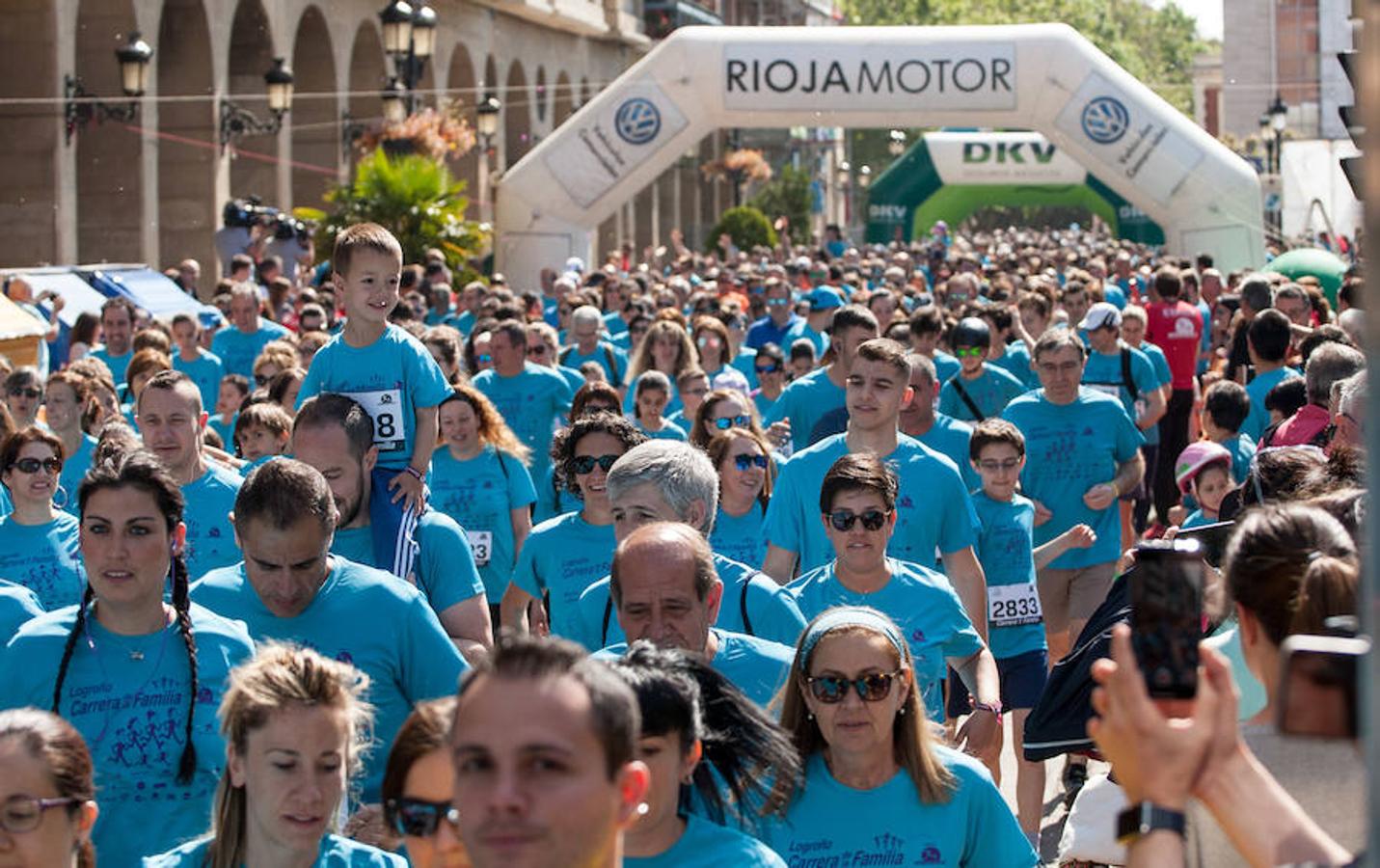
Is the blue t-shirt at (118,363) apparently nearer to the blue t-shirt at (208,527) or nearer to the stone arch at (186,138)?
the blue t-shirt at (208,527)

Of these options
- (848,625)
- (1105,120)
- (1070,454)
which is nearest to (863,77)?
(1105,120)

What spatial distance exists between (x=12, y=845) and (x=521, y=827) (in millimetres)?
1484

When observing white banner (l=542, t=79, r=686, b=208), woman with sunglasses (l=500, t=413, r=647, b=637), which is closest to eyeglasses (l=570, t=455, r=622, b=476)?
woman with sunglasses (l=500, t=413, r=647, b=637)

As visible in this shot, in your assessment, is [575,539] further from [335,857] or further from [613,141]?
[613,141]

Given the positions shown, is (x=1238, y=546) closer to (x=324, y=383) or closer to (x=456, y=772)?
(x=456, y=772)

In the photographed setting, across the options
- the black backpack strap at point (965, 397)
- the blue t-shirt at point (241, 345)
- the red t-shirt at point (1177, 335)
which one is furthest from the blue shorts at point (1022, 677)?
the red t-shirt at point (1177, 335)

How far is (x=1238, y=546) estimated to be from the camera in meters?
3.72

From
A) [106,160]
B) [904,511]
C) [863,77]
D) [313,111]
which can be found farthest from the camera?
[313,111]

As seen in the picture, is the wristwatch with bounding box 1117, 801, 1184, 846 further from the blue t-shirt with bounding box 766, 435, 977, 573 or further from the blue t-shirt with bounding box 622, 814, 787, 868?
the blue t-shirt with bounding box 766, 435, 977, 573

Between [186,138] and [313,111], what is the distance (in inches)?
200

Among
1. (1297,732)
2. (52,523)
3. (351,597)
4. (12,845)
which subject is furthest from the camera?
(52,523)

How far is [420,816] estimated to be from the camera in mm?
3785

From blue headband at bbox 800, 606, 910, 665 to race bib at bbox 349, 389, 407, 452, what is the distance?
3.17 m

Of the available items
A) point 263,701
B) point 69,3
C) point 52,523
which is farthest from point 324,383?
point 69,3
